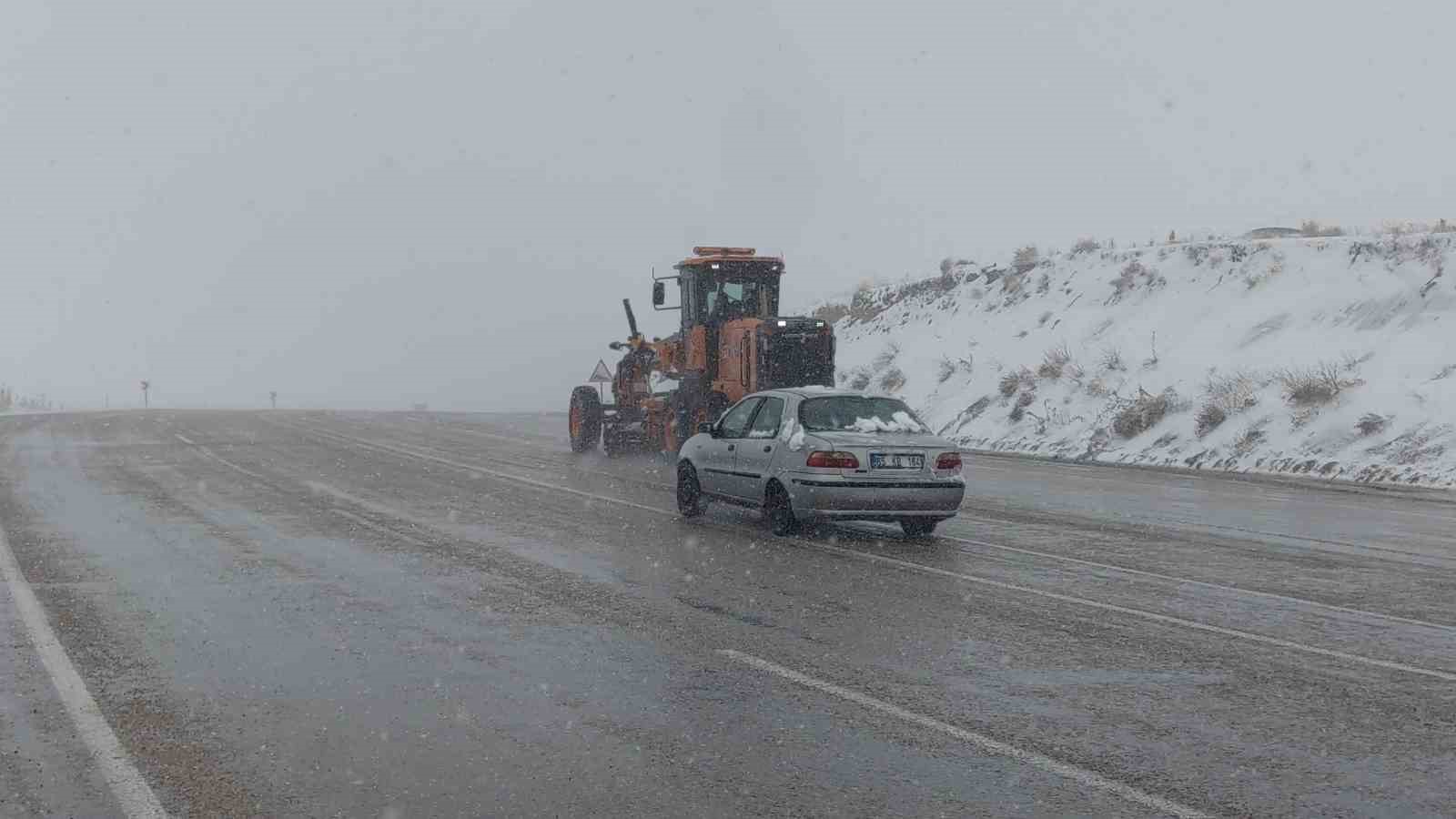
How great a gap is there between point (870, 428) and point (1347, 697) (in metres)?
7.08

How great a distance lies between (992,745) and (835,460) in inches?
281

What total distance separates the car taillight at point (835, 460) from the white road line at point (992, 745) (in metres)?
5.37

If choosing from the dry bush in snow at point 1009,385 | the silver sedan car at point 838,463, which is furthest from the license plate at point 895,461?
the dry bush in snow at point 1009,385

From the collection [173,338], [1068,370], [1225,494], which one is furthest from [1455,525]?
[173,338]

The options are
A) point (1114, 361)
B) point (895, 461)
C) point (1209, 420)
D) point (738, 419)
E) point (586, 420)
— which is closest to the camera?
point (895, 461)

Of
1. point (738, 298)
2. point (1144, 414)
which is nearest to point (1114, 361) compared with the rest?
point (1144, 414)

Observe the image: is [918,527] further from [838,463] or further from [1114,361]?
[1114,361]

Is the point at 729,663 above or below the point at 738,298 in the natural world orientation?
below

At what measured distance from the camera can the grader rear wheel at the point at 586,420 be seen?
27109 millimetres

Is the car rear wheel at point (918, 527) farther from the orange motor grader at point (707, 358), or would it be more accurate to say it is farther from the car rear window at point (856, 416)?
the orange motor grader at point (707, 358)

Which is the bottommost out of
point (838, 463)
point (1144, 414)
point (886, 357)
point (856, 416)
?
point (838, 463)

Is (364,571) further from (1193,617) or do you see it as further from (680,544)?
(1193,617)

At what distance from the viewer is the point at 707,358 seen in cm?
2392

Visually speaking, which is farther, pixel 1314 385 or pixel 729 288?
pixel 1314 385
